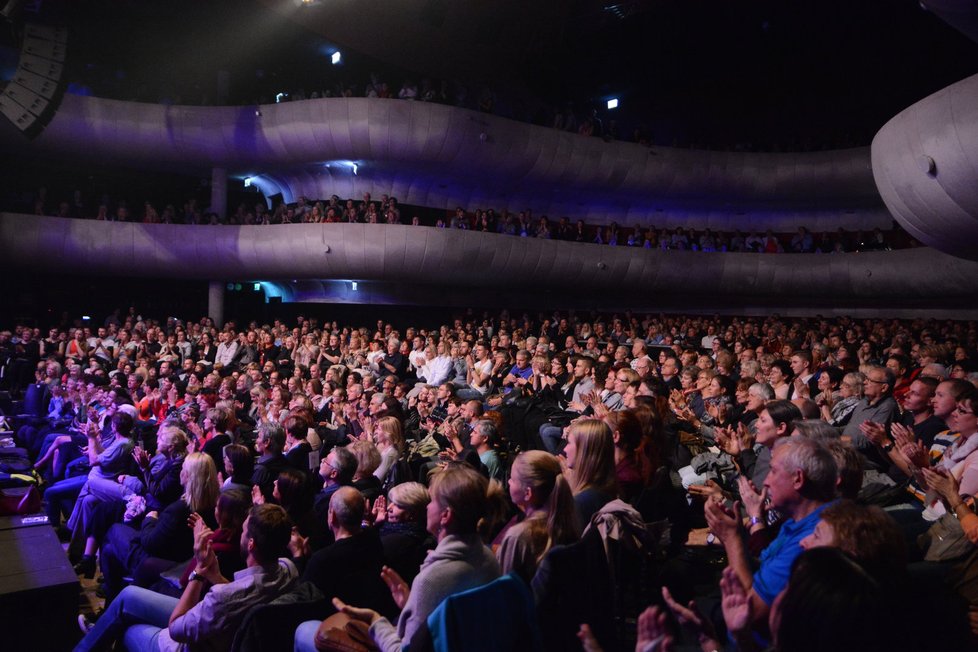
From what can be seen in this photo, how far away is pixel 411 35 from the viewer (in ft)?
57.4

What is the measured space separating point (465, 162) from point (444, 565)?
50.0ft

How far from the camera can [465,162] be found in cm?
1670

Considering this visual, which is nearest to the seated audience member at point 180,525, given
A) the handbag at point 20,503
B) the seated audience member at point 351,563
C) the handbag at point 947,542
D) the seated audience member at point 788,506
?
the handbag at point 20,503

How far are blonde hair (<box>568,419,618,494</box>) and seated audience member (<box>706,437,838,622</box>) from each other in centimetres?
78

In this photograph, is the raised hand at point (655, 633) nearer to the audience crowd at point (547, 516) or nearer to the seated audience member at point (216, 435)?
the audience crowd at point (547, 516)

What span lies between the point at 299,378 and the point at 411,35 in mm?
12207

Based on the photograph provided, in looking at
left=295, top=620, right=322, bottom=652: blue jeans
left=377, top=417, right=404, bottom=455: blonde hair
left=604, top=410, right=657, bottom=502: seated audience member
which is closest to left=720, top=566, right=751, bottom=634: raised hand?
left=295, top=620, right=322, bottom=652: blue jeans

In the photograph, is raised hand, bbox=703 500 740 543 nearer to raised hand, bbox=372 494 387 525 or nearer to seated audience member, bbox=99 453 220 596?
raised hand, bbox=372 494 387 525

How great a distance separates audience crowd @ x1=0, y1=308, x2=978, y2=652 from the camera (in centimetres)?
193

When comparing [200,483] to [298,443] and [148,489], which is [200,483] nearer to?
[148,489]

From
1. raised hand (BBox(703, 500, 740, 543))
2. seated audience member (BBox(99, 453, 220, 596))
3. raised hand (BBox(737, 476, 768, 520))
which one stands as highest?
raised hand (BBox(703, 500, 740, 543))

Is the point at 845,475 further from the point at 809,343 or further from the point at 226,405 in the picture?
the point at 809,343

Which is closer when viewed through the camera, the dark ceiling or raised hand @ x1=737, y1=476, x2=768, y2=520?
raised hand @ x1=737, y1=476, x2=768, y2=520

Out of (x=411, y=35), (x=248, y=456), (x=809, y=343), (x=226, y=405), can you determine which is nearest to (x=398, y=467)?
(x=248, y=456)
